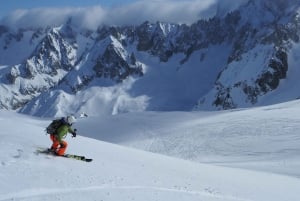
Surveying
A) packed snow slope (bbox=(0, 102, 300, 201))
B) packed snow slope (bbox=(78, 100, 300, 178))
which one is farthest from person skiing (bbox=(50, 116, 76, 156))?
packed snow slope (bbox=(78, 100, 300, 178))

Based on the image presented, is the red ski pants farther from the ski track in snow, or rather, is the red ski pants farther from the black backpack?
the ski track in snow

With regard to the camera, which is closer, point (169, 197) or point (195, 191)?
point (169, 197)

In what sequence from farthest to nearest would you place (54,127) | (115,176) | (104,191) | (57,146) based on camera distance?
1. (57,146)
2. (54,127)
3. (115,176)
4. (104,191)

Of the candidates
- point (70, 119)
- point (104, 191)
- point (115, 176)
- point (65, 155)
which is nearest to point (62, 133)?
point (70, 119)

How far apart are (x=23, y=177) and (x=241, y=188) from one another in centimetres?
1079

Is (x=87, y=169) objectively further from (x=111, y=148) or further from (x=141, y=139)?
(x=141, y=139)

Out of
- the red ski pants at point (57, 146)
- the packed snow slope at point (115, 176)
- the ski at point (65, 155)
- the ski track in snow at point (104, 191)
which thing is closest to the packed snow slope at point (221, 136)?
the packed snow slope at point (115, 176)

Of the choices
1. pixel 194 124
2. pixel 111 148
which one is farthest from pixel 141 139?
pixel 111 148

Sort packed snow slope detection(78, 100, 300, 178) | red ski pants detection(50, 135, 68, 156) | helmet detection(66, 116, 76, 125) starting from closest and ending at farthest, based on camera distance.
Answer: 1. helmet detection(66, 116, 76, 125)
2. red ski pants detection(50, 135, 68, 156)
3. packed snow slope detection(78, 100, 300, 178)

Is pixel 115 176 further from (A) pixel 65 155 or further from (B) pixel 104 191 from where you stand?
(A) pixel 65 155

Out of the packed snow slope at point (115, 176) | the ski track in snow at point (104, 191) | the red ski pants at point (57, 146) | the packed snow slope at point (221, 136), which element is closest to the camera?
the ski track in snow at point (104, 191)

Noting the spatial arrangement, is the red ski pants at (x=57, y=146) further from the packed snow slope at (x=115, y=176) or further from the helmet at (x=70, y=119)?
the helmet at (x=70, y=119)

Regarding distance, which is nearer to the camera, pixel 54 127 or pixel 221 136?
pixel 54 127

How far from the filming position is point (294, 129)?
57.0 metres
